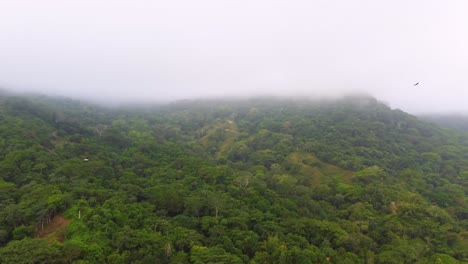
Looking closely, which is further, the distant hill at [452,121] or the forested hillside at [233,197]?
the distant hill at [452,121]

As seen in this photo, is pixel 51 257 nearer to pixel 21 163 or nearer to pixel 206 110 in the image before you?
pixel 21 163

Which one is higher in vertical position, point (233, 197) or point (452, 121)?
point (452, 121)

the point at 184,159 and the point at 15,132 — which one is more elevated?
the point at 15,132

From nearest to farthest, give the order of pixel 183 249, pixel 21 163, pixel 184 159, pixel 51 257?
pixel 51 257 → pixel 183 249 → pixel 21 163 → pixel 184 159

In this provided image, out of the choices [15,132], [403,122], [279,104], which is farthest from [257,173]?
[279,104]

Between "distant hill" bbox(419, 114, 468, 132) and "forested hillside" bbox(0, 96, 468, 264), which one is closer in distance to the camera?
"forested hillside" bbox(0, 96, 468, 264)

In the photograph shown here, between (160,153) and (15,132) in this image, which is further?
(160,153)

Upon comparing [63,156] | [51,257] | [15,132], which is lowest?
[51,257]

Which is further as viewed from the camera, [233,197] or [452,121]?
[452,121]
